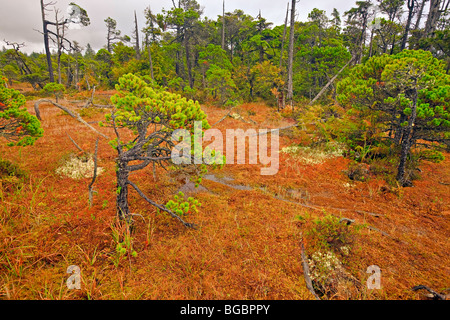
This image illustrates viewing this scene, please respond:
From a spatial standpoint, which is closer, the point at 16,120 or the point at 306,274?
the point at 306,274

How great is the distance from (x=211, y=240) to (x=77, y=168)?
6.06 meters

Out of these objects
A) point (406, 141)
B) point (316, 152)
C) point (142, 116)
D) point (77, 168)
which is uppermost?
point (142, 116)

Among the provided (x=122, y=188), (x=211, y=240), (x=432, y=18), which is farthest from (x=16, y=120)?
(x=432, y=18)

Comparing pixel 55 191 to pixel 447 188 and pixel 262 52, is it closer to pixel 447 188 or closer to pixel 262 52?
pixel 447 188

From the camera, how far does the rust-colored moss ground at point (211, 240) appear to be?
3.06 meters

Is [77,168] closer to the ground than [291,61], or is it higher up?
closer to the ground

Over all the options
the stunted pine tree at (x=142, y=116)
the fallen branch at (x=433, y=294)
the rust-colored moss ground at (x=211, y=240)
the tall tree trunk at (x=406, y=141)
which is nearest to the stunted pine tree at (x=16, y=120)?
Result: the rust-colored moss ground at (x=211, y=240)

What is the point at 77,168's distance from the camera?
698 centimetres

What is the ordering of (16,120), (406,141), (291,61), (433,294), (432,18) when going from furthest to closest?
(291,61) < (432,18) < (406,141) < (16,120) < (433,294)

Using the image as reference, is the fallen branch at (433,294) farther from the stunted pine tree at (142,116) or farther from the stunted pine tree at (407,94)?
the stunted pine tree at (407,94)

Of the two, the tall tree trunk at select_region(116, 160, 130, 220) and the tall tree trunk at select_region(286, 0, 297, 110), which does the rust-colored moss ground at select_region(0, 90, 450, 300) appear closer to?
the tall tree trunk at select_region(116, 160, 130, 220)

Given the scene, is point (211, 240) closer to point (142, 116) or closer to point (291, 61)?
point (142, 116)
